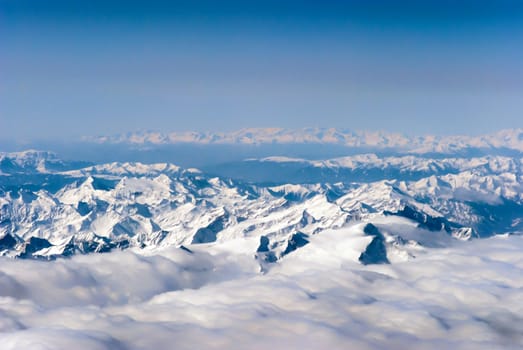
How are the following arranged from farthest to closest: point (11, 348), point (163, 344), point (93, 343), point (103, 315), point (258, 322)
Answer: point (103, 315), point (258, 322), point (163, 344), point (93, 343), point (11, 348)

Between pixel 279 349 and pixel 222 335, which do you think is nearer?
pixel 279 349

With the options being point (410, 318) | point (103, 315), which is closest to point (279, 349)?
point (410, 318)

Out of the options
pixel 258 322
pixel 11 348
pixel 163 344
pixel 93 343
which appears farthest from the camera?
pixel 258 322

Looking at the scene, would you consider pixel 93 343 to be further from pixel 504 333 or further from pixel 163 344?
pixel 504 333

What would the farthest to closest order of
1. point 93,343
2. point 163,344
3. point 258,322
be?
point 258,322
point 163,344
point 93,343

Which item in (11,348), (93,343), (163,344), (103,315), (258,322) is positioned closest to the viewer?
(11,348)

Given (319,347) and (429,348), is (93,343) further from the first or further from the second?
(429,348)

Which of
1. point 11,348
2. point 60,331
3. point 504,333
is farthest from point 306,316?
point 11,348

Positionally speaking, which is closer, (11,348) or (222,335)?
(11,348)

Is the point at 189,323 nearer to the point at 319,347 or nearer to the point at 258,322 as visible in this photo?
the point at 258,322
